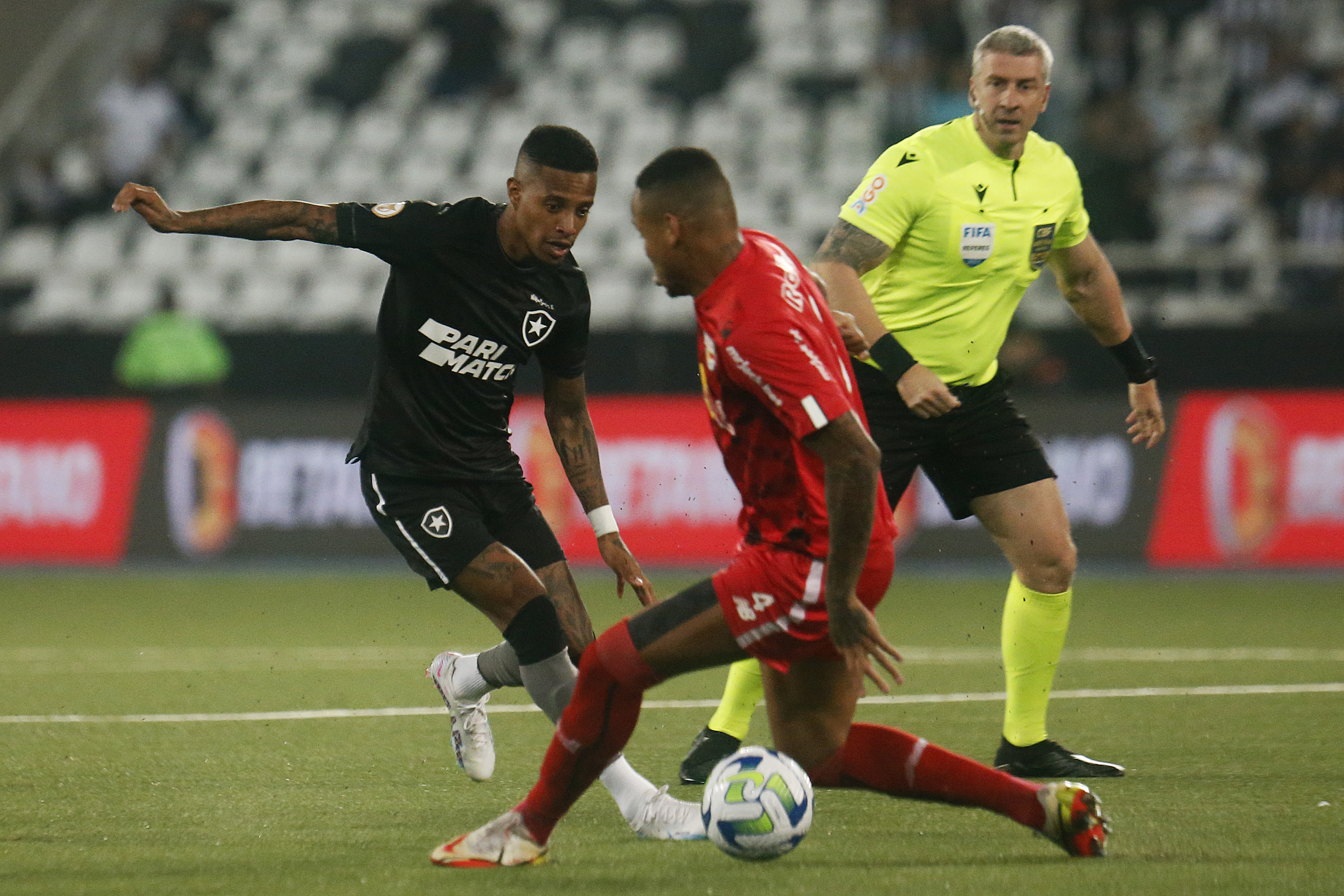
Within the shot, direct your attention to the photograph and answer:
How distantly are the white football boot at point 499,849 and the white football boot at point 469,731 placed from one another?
1.21 m

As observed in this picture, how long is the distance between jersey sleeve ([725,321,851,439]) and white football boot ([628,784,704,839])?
4.63ft

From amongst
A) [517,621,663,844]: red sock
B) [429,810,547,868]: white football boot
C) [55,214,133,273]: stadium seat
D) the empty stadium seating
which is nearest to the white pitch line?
[429,810,547,868]: white football boot

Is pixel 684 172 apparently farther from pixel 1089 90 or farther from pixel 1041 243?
pixel 1089 90

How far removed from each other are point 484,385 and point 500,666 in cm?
90

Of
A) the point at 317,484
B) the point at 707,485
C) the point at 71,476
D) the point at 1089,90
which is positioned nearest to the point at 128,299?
the point at 71,476

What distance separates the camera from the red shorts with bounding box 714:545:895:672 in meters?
4.25

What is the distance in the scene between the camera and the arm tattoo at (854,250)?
5.82 meters

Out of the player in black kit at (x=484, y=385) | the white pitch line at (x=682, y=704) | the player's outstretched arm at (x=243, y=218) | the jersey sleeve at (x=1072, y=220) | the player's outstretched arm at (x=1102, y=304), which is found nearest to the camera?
the player's outstretched arm at (x=243, y=218)

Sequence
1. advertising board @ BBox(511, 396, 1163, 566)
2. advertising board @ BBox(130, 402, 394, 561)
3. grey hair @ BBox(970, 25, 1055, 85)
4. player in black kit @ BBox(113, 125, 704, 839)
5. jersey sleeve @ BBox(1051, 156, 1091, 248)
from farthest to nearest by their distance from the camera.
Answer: advertising board @ BBox(130, 402, 394, 561) < advertising board @ BBox(511, 396, 1163, 566) < jersey sleeve @ BBox(1051, 156, 1091, 248) < grey hair @ BBox(970, 25, 1055, 85) < player in black kit @ BBox(113, 125, 704, 839)

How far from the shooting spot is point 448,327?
216 inches

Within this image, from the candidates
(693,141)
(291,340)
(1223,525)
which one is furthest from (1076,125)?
(291,340)

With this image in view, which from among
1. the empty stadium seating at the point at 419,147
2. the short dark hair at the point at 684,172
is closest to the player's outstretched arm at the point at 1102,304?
the short dark hair at the point at 684,172

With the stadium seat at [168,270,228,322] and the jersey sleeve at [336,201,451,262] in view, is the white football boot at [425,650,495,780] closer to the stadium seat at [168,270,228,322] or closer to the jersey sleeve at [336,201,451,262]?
the jersey sleeve at [336,201,451,262]

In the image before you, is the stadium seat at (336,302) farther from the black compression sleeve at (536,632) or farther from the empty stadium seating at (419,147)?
the black compression sleeve at (536,632)
